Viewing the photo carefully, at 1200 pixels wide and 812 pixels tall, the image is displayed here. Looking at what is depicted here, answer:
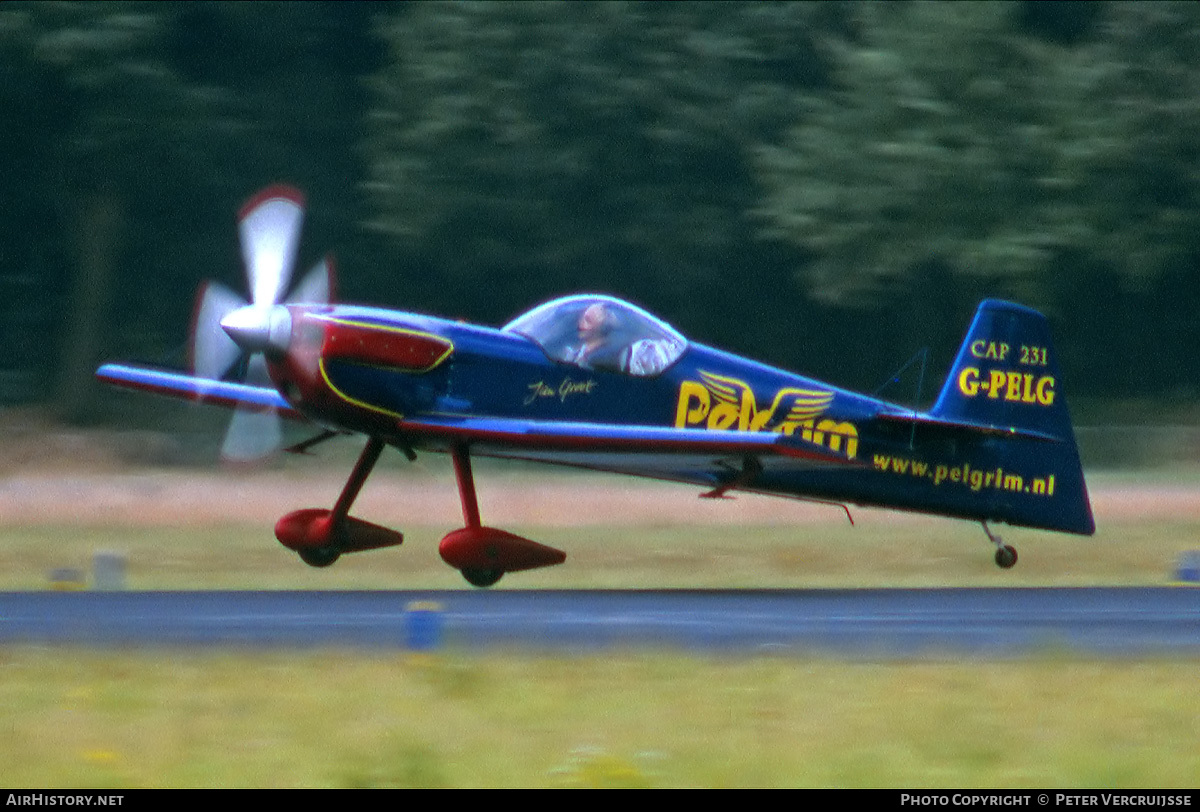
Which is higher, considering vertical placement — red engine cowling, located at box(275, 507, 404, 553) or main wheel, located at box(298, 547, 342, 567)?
red engine cowling, located at box(275, 507, 404, 553)

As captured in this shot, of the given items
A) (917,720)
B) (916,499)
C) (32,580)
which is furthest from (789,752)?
(32,580)

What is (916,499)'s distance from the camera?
51.8 ft

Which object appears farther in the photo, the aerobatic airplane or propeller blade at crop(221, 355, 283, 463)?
propeller blade at crop(221, 355, 283, 463)

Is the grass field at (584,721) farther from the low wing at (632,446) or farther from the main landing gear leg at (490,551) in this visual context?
the low wing at (632,446)

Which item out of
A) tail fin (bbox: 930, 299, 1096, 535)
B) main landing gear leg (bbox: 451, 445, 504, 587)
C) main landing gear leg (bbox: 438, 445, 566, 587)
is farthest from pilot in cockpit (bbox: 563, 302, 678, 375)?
tail fin (bbox: 930, 299, 1096, 535)

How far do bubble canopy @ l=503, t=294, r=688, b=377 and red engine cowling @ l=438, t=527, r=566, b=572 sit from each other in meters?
1.53

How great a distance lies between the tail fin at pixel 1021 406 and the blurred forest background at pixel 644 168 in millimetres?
13923

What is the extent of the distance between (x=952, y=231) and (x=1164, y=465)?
4942 mm

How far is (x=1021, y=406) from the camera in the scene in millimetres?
15984

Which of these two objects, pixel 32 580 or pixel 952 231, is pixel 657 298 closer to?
pixel 952 231

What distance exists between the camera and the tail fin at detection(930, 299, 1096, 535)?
1597 centimetres

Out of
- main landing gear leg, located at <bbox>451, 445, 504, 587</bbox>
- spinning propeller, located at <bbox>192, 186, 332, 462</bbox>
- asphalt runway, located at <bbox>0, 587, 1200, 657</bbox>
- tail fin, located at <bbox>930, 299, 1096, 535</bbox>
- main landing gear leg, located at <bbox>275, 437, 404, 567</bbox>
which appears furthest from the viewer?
tail fin, located at <bbox>930, 299, 1096, 535</bbox>

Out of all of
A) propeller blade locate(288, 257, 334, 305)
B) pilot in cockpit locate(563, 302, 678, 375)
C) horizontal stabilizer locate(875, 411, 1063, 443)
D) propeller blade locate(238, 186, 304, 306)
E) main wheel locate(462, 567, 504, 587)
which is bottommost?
main wheel locate(462, 567, 504, 587)

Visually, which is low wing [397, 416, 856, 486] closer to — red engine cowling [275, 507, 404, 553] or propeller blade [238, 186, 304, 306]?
red engine cowling [275, 507, 404, 553]
